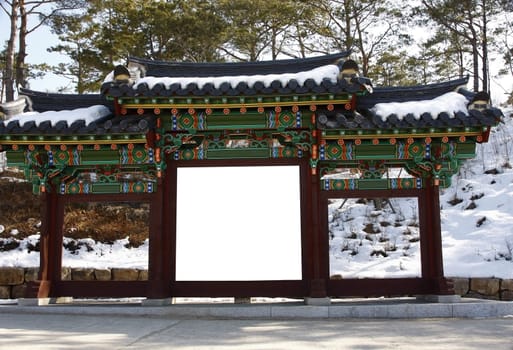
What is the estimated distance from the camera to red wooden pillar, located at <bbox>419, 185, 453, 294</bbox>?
8.71 meters

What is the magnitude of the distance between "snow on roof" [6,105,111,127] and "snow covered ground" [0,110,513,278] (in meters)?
5.79

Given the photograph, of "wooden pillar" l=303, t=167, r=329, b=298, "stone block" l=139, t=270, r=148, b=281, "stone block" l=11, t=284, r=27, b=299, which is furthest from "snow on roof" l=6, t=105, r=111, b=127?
"stone block" l=11, t=284, r=27, b=299

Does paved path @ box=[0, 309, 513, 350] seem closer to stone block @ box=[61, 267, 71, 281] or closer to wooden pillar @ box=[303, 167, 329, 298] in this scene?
wooden pillar @ box=[303, 167, 329, 298]

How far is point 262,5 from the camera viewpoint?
74.9 feet

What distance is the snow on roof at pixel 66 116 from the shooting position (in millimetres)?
8523

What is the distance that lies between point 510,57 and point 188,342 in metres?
21.9

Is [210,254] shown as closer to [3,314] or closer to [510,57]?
[3,314]

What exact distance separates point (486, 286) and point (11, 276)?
458 inches

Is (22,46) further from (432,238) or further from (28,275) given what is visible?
(432,238)

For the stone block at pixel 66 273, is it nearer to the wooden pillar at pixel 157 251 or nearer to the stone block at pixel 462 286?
the wooden pillar at pixel 157 251

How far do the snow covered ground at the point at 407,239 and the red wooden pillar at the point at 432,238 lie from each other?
3.84m

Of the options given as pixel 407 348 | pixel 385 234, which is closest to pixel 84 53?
pixel 385 234

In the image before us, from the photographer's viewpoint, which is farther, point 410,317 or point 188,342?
point 410,317

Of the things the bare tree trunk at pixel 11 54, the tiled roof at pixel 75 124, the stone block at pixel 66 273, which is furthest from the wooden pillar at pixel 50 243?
the bare tree trunk at pixel 11 54
